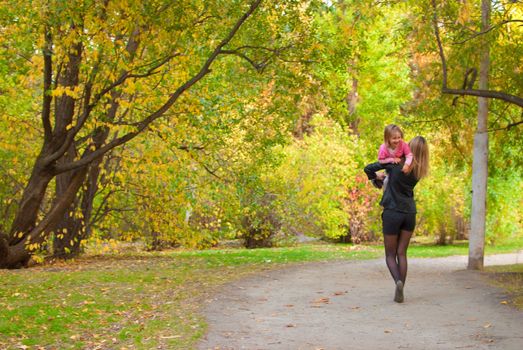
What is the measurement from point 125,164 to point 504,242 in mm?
19719

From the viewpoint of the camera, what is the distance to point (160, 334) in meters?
7.74

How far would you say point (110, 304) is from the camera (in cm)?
988

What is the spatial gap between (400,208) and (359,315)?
60.9 inches

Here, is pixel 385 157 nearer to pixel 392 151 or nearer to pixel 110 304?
pixel 392 151

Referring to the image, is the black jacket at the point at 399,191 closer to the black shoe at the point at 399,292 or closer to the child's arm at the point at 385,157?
the child's arm at the point at 385,157

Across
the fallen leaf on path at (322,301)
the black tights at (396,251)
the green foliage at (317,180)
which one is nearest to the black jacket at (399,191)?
the black tights at (396,251)

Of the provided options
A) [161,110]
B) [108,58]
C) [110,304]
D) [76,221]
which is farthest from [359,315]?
[76,221]

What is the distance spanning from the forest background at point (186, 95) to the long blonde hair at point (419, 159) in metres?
3.93

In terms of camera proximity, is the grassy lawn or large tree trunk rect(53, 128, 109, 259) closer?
the grassy lawn

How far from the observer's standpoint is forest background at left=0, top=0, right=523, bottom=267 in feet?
43.9

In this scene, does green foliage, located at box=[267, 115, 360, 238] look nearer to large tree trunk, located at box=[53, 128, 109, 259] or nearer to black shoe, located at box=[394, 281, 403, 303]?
large tree trunk, located at box=[53, 128, 109, 259]

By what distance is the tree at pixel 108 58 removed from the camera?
12547mm

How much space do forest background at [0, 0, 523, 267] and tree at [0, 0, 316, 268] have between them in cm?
4

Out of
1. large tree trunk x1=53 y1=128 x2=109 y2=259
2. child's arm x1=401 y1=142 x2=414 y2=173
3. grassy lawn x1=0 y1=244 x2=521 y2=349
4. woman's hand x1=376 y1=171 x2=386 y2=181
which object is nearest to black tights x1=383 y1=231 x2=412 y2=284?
woman's hand x1=376 y1=171 x2=386 y2=181
